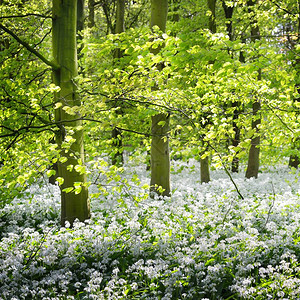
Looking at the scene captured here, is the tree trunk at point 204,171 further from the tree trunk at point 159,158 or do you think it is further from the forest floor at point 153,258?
the forest floor at point 153,258

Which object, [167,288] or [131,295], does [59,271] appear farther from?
[167,288]

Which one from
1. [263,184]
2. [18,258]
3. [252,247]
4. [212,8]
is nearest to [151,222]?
[252,247]

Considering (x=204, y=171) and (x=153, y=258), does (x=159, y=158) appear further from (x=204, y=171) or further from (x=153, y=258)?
(x=204, y=171)

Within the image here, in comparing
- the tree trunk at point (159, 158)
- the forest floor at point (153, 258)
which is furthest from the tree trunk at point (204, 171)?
the forest floor at point (153, 258)

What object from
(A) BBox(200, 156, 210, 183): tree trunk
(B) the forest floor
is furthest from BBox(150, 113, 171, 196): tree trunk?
(A) BBox(200, 156, 210, 183): tree trunk

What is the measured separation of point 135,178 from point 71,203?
Result: 2948 mm

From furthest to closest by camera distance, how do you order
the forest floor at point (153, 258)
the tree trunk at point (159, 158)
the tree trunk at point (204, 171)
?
the tree trunk at point (204, 171)
the tree trunk at point (159, 158)
the forest floor at point (153, 258)

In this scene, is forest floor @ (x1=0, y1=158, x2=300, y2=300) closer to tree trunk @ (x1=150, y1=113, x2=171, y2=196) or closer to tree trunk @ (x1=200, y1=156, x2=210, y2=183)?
tree trunk @ (x1=150, y1=113, x2=171, y2=196)

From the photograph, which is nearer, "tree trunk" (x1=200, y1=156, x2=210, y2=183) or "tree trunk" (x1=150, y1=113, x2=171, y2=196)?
"tree trunk" (x1=150, y1=113, x2=171, y2=196)

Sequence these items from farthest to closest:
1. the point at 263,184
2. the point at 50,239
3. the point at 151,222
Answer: the point at 263,184 < the point at 151,222 < the point at 50,239

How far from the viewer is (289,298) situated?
4.30 meters

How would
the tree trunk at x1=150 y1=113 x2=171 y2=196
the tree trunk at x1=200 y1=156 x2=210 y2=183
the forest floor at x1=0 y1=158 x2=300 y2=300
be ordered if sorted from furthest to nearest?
the tree trunk at x1=200 y1=156 x2=210 y2=183
the tree trunk at x1=150 y1=113 x2=171 y2=196
the forest floor at x1=0 y1=158 x2=300 y2=300

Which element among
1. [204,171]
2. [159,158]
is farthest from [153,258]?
[204,171]

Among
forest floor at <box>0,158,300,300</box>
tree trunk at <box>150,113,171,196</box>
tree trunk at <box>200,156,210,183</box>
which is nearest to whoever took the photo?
forest floor at <box>0,158,300,300</box>
